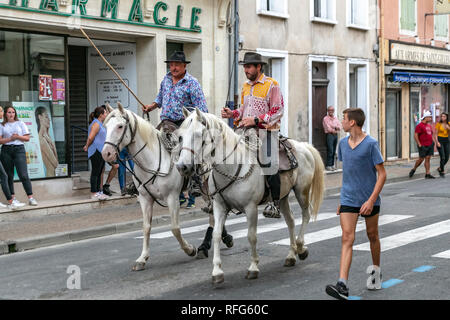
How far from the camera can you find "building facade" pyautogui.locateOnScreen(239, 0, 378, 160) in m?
20.0

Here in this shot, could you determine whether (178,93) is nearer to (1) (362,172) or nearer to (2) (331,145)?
(1) (362,172)

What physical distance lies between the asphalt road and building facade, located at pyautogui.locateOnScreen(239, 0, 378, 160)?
9307 mm

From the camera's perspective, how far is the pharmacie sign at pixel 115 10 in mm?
13742

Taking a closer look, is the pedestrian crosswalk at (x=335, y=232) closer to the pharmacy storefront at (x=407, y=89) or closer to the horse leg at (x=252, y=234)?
the horse leg at (x=252, y=234)

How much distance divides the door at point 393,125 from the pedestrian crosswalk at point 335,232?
13.5 meters

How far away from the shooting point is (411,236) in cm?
985

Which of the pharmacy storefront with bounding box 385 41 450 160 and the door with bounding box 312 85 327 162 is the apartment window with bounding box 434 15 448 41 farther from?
the door with bounding box 312 85 327 162

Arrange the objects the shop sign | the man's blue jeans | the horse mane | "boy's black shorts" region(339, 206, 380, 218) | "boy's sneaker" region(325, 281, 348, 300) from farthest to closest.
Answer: the shop sign
the man's blue jeans
the horse mane
"boy's black shorts" region(339, 206, 380, 218)
"boy's sneaker" region(325, 281, 348, 300)

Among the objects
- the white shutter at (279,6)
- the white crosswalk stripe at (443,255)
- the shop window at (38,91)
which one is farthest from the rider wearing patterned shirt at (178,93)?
the white shutter at (279,6)

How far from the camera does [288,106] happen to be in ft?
68.4

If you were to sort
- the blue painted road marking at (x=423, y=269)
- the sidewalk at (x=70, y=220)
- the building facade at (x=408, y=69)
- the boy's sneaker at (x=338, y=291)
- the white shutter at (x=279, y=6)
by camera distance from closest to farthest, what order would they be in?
the boy's sneaker at (x=338, y=291) → the blue painted road marking at (x=423, y=269) → the sidewalk at (x=70, y=220) → the white shutter at (x=279, y=6) → the building facade at (x=408, y=69)

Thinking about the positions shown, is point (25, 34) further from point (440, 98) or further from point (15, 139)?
point (440, 98)

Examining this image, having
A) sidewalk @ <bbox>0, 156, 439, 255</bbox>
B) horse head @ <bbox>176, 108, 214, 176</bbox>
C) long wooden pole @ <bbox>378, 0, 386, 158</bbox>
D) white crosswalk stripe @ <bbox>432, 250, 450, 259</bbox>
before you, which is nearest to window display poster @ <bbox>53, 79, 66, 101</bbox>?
sidewalk @ <bbox>0, 156, 439, 255</bbox>

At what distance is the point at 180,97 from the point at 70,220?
4496 mm
